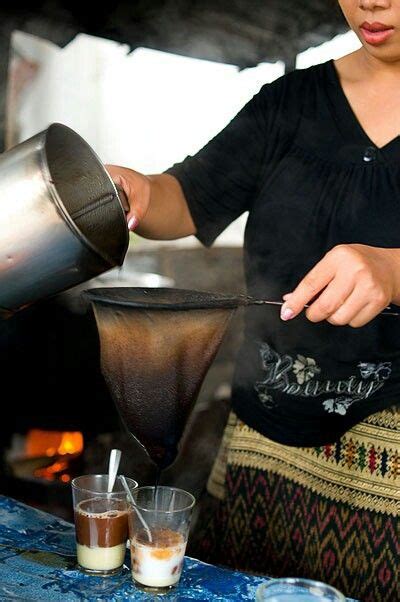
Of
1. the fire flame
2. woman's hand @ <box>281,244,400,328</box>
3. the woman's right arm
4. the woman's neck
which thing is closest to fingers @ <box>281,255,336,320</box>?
woman's hand @ <box>281,244,400,328</box>

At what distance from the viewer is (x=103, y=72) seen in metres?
4.18

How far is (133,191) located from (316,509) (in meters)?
0.97

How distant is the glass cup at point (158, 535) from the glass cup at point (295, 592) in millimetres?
335

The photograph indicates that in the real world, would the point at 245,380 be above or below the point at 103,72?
below

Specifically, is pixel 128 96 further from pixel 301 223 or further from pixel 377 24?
pixel 377 24

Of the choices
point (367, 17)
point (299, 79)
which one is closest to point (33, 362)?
point (299, 79)

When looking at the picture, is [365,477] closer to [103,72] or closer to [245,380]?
[245,380]

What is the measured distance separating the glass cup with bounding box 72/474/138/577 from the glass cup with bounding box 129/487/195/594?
45mm

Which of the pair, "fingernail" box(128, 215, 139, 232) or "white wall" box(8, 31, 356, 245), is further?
"white wall" box(8, 31, 356, 245)

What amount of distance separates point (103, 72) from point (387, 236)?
2.54 m

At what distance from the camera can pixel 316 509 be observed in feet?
7.32

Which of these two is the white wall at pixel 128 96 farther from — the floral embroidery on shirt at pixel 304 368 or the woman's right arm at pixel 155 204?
the floral embroidery on shirt at pixel 304 368

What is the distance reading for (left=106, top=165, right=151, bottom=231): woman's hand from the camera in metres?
2.08

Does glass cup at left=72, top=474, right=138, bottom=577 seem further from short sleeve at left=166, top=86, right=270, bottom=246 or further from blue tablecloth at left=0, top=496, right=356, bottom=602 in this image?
short sleeve at left=166, top=86, right=270, bottom=246
